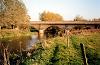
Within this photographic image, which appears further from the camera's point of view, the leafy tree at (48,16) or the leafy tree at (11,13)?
the leafy tree at (48,16)

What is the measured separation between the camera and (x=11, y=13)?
231 ft

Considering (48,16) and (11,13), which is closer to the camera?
(11,13)

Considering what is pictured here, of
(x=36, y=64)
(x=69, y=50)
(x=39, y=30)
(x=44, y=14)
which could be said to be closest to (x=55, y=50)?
(x=69, y=50)

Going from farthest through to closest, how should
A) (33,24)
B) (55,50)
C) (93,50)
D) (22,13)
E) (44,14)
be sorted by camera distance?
(44,14) → (33,24) → (22,13) → (55,50) → (93,50)

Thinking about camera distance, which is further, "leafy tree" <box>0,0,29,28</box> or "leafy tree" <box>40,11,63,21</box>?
"leafy tree" <box>40,11,63,21</box>

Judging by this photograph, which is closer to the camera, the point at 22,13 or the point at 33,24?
the point at 22,13

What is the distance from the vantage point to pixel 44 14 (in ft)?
482

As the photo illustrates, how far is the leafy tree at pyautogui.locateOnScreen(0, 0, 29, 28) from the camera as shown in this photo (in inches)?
2704

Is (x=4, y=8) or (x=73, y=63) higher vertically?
(x=4, y=8)

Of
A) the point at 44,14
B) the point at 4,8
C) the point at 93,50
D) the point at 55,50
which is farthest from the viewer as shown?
the point at 44,14

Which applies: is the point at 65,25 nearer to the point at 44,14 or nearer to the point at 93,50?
the point at 44,14

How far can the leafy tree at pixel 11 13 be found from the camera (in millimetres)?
68688

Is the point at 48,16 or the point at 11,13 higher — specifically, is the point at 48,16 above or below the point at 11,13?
below

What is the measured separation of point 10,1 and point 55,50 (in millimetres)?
45413
